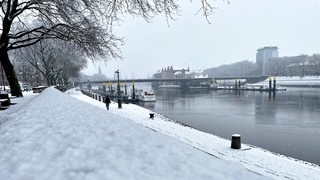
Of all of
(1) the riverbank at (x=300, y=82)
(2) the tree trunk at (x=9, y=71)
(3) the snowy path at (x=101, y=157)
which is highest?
(2) the tree trunk at (x=9, y=71)

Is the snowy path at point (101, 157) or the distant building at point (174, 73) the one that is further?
the distant building at point (174, 73)

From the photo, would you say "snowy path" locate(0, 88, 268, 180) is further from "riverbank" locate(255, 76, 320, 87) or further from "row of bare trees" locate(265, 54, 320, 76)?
"row of bare trees" locate(265, 54, 320, 76)

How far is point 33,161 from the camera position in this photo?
91.0 inches

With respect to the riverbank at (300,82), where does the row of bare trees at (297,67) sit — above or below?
above

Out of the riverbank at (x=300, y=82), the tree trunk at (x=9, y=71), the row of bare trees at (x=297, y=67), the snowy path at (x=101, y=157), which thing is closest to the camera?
the snowy path at (x=101, y=157)

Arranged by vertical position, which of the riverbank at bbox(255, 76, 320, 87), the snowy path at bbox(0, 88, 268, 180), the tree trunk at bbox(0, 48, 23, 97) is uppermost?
the tree trunk at bbox(0, 48, 23, 97)

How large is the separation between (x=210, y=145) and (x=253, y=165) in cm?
378

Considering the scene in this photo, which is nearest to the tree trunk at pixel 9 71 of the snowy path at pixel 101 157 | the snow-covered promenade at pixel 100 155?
the snow-covered promenade at pixel 100 155

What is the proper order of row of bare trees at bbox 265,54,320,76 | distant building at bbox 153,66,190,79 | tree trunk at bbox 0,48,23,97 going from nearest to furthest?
1. tree trunk at bbox 0,48,23,97
2. row of bare trees at bbox 265,54,320,76
3. distant building at bbox 153,66,190,79

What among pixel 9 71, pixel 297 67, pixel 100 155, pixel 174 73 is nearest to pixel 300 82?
pixel 297 67

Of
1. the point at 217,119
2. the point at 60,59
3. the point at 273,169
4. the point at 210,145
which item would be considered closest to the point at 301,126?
the point at 217,119

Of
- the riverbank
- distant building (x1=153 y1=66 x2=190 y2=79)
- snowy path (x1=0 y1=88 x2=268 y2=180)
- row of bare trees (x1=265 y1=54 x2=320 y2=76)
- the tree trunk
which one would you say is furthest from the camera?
distant building (x1=153 y1=66 x2=190 y2=79)

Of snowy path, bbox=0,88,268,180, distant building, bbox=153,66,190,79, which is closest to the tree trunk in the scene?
snowy path, bbox=0,88,268,180

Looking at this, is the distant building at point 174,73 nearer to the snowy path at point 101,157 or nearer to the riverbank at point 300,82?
the riverbank at point 300,82
